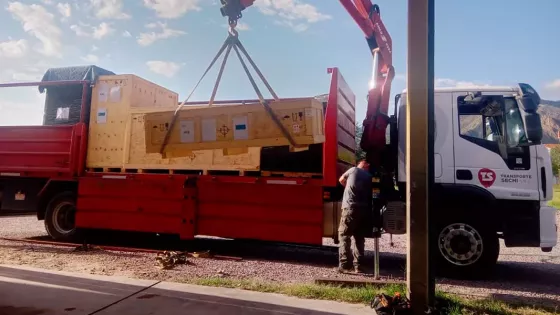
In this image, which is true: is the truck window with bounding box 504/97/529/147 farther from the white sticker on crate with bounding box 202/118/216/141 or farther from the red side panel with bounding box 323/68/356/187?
the white sticker on crate with bounding box 202/118/216/141

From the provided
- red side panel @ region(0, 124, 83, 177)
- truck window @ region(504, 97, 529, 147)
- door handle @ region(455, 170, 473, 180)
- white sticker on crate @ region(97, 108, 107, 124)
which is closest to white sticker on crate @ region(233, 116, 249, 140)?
door handle @ region(455, 170, 473, 180)

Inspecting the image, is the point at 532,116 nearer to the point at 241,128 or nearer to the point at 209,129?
the point at 241,128

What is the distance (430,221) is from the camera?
3.84 metres

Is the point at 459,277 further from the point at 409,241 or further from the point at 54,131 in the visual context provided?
the point at 54,131

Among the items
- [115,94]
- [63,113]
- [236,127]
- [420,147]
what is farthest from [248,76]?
[63,113]

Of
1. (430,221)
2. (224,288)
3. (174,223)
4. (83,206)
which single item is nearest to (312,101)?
(430,221)

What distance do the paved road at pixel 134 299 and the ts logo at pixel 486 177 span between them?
3.06 meters

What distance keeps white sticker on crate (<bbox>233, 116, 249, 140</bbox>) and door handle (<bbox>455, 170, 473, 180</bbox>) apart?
3.35 m

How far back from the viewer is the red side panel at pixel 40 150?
26.1 ft

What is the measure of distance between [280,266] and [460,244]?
8.86 ft

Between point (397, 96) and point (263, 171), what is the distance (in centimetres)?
253

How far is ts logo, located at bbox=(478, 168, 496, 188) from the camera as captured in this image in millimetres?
6012

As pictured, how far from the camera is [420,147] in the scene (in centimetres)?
388

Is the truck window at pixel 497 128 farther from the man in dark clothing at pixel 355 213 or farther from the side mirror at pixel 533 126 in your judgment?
the man in dark clothing at pixel 355 213
